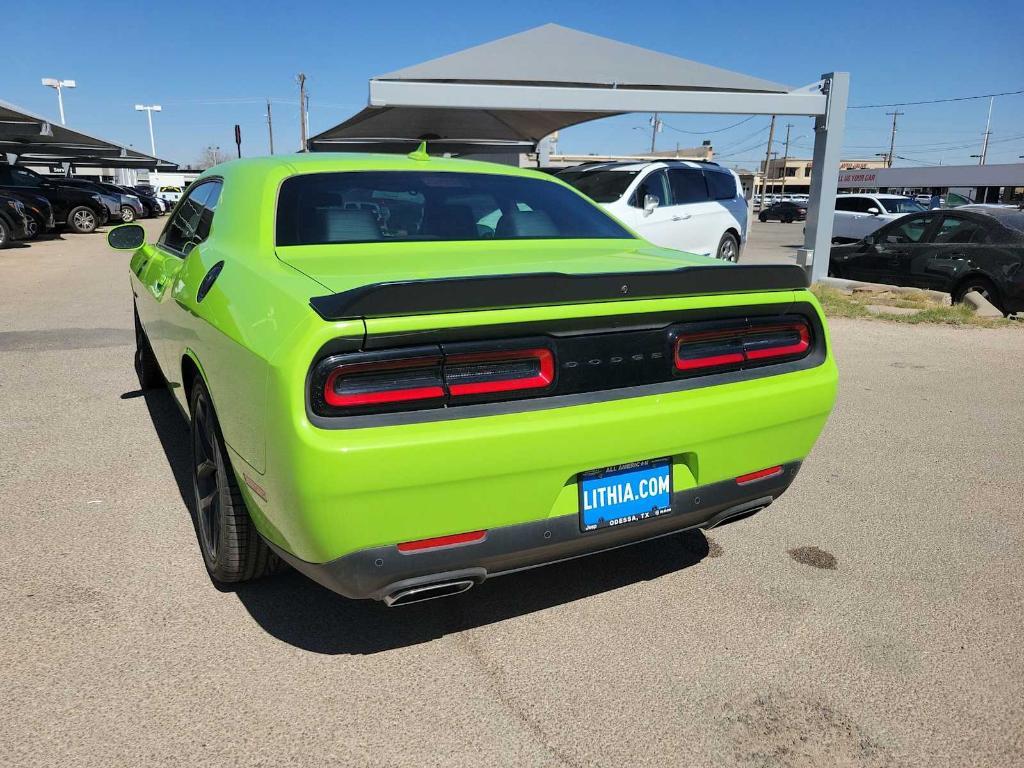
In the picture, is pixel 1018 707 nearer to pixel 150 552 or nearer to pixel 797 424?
pixel 797 424

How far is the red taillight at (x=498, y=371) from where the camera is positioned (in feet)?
7.00

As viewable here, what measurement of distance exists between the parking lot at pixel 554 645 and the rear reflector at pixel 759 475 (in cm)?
50

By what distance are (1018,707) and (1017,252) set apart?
8.42 m

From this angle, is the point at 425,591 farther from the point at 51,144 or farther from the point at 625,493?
the point at 51,144

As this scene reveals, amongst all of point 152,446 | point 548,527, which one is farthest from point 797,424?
point 152,446

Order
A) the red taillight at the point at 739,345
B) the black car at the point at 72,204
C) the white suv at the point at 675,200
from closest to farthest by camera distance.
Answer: the red taillight at the point at 739,345 < the white suv at the point at 675,200 < the black car at the point at 72,204

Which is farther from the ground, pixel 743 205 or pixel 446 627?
pixel 743 205

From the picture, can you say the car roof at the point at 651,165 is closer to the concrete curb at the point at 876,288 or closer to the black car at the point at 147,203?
the concrete curb at the point at 876,288

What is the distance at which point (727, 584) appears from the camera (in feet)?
10.0

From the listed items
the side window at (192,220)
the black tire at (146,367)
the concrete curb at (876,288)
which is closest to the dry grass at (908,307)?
the concrete curb at (876,288)

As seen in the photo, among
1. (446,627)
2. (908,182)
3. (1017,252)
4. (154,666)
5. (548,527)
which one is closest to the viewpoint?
(548,527)

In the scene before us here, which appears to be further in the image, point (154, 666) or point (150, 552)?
point (150, 552)

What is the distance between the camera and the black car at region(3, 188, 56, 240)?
737 inches

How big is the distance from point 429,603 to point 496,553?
767 millimetres
